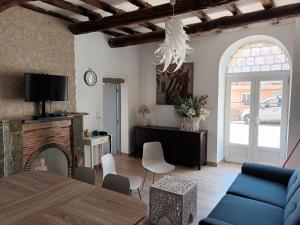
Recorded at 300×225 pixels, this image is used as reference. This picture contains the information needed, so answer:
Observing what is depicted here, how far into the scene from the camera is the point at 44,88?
11.6ft

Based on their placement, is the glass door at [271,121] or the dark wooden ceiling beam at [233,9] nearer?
the dark wooden ceiling beam at [233,9]

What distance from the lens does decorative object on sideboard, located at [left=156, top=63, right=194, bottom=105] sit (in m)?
5.12

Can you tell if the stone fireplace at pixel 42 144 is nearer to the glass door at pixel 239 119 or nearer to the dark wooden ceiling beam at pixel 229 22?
the dark wooden ceiling beam at pixel 229 22

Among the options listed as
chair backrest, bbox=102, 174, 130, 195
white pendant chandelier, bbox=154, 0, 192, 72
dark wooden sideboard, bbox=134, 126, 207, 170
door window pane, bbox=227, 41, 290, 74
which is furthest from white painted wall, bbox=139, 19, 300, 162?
chair backrest, bbox=102, 174, 130, 195

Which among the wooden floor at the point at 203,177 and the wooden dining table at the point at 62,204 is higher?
the wooden dining table at the point at 62,204

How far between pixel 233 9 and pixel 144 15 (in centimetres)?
134

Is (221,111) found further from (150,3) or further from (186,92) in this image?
(150,3)

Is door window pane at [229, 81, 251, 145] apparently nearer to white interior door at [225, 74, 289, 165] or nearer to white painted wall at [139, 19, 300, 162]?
white interior door at [225, 74, 289, 165]

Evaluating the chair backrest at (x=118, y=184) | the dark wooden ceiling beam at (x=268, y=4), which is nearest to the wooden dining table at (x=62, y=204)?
the chair backrest at (x=118, y=184)

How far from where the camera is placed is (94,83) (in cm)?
464

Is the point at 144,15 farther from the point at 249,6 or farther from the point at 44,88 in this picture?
the point at 44,88

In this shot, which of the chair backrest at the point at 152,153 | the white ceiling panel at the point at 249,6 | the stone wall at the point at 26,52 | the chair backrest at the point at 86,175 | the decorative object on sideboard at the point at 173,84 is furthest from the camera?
the decorative object on sideboard at the point at 173,84

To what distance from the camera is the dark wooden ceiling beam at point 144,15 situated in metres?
2.77

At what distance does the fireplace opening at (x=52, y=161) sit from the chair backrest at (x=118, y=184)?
1.91 meters
